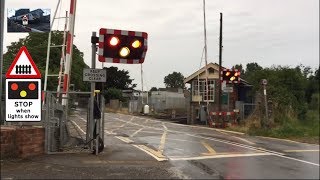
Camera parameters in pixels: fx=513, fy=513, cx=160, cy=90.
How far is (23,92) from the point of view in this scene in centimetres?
1171

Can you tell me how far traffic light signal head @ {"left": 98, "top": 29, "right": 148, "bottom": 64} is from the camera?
1205cm

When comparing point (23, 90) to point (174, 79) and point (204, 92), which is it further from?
point (174, 79)

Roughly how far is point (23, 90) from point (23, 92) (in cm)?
5

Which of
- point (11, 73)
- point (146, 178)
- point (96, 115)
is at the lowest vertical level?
point (146, 178)

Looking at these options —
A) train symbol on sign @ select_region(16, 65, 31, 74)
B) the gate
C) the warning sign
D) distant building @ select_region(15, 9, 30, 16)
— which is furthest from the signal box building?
train symbol on sign @ select_region(16, 65, 31, 74)

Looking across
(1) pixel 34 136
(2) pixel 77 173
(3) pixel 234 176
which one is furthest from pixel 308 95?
(1) pixel 34 136

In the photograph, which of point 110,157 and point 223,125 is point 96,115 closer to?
point 110,157

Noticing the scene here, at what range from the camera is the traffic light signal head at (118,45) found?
39.5ft

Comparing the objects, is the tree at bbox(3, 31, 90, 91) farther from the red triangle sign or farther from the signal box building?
the red triangle sign

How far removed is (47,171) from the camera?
960cm

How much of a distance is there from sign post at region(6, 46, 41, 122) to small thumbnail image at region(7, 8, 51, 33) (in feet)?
104

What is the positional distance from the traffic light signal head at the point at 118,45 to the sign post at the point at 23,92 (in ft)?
5.33

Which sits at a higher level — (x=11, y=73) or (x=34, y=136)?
(x=11, y=73)

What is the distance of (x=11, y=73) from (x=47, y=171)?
309 cm
